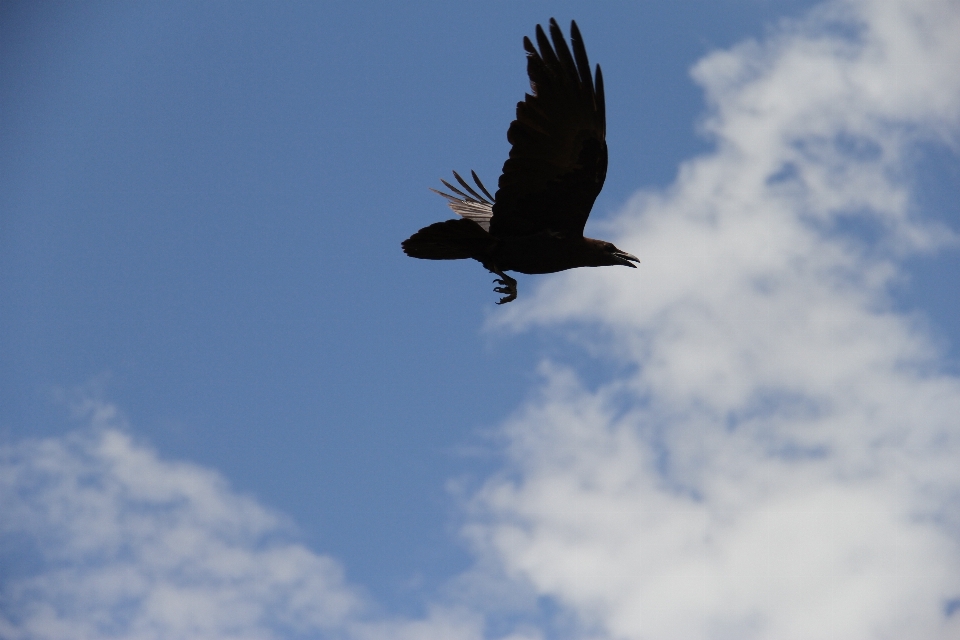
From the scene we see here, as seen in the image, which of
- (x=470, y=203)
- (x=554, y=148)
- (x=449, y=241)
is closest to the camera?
(x=554, y=148)

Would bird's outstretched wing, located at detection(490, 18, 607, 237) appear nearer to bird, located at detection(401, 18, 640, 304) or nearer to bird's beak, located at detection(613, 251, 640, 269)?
bird, located at detection(401, 18, 640, 304)

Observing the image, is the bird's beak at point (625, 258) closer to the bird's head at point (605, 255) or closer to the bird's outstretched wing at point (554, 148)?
the bird's head at point (605, 255)

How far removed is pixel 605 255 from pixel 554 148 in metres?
1.51

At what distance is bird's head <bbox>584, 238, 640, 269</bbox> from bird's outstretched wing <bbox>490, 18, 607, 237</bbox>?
29 centimetres

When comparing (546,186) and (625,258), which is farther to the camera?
(625,258)

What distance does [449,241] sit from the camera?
9.03 m

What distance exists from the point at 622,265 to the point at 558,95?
2.19m

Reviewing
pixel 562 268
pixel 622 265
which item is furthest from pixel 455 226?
pixel 622 265

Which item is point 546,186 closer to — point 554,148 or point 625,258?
point 554,148

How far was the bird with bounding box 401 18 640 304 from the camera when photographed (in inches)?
317

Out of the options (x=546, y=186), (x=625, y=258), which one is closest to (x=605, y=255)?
(x=625, y=258)

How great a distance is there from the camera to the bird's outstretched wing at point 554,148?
8.02m

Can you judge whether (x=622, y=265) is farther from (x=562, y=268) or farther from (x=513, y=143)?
(x=513, y=143)

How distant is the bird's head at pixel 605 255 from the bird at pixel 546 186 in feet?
0.03
